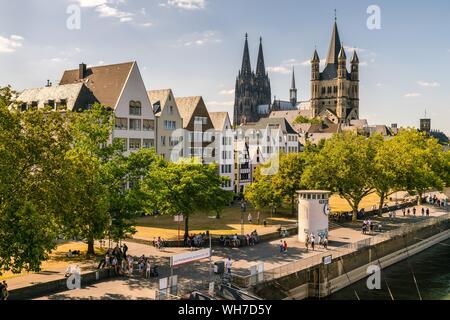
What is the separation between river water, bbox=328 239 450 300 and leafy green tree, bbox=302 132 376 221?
10796 millimetres

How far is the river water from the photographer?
38344 millimetres

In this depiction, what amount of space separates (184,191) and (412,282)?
2060 cm

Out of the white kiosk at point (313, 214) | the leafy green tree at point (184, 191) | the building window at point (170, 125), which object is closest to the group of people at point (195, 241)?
the leafy green tree at point (184, 191)

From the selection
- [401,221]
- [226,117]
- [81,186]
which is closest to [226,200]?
[81,186]

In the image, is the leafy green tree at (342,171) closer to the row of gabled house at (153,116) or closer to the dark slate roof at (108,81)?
the row of gabled house at (153,116)

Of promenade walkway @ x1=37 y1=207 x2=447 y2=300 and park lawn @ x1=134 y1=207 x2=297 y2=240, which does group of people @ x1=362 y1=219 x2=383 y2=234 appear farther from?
park lawn @ x1=134 y1=207 x2=297 y2=240

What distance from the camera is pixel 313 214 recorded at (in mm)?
46188

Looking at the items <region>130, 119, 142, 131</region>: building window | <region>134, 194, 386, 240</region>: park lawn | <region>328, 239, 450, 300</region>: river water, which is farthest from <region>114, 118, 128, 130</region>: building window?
<region>328, 239, 450, 300</region>: river water

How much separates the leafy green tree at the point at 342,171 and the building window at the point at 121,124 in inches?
876

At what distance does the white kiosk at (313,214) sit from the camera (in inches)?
1809

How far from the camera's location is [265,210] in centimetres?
Result: 6919

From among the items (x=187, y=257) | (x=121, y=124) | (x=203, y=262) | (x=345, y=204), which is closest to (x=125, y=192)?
(x=203, y=262)

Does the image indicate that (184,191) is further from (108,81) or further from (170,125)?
(170,125)
